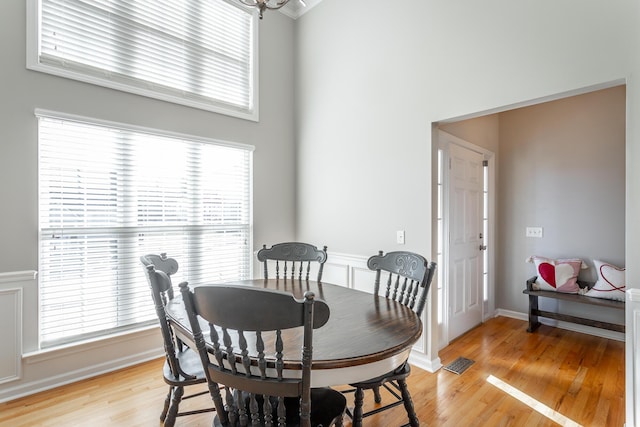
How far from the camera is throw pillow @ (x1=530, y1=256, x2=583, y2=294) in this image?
3.41 metres

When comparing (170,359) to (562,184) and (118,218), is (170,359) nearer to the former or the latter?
(118,218)

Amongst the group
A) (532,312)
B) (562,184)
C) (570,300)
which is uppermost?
(562,184)

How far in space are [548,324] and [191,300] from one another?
4178 millimetres

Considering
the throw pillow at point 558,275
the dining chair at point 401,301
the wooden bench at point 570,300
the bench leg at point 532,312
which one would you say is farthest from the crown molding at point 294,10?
the bench leg at point 532,312

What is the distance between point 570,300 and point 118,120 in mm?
4535

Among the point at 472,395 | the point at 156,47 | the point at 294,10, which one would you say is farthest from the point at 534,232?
the point at 156,47

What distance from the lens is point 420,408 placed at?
2.23 m

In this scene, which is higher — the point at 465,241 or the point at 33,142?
the point at 33,142

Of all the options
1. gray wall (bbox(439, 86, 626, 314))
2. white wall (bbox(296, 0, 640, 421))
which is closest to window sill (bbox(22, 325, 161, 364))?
white wall (bbox(296, 0, 640, 421))

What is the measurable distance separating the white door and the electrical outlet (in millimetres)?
586

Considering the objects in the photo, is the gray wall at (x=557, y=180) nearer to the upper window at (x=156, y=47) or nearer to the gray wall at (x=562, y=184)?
the gray wall at (x=562, y=184)

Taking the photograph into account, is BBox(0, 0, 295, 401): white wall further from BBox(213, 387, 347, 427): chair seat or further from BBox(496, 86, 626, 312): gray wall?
BBox(496, 86, 626, 312): gray wall

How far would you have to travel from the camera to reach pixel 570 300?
3.28 meters

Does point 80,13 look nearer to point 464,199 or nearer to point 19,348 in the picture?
point 19,348
